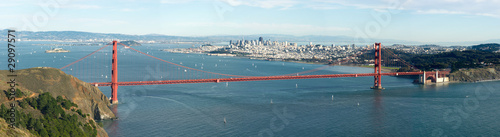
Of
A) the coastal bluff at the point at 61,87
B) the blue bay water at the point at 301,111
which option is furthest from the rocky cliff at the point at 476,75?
the coastal bluff at the point at 61,87

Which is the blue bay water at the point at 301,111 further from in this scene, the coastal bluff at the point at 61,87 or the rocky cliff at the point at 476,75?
the rocky cliff at the point at 476,75

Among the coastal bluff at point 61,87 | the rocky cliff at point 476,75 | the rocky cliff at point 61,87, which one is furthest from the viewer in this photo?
the rocky cliff at point 476,75

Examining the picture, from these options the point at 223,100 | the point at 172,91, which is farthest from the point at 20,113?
the point at 172,91

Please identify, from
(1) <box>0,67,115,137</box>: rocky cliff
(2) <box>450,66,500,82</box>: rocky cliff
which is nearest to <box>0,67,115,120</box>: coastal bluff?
(1) <box>0,67,115,137</box>: rocky cliff

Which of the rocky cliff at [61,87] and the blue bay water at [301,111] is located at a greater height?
the rocky cliff at [61,87]

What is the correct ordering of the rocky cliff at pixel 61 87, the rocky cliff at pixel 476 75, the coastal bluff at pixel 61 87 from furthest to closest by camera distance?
the rocky cliff at pixel 476 75 → the coastal bluff at pixel 61 87 → the rocky cliff at pixel 61 87

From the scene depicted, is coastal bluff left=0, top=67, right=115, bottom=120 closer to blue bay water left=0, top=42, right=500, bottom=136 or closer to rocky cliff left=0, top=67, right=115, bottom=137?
rocky cliff left=0, top=67, right=115, bottom=137

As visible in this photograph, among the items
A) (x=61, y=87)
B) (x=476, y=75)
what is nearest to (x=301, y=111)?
(x=61, y=87)

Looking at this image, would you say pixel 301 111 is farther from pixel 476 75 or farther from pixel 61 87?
pixel 476 75
